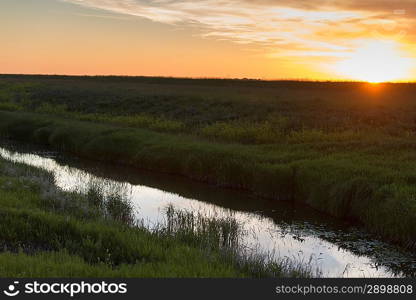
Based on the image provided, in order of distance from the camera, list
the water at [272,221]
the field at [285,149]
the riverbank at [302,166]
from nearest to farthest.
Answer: the water at [272,221]
the riverbank at [302,166]
the field at [285,149]

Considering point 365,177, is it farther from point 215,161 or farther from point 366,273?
point 215,161

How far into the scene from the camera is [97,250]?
9266mm

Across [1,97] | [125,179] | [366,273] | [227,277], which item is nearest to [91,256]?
[227,277]

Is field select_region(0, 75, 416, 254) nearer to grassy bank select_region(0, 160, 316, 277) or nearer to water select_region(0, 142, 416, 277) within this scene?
water select_region(0, 142, 416, 277)

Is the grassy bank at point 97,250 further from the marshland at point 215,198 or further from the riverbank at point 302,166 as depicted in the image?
the riverbank at point 302,166

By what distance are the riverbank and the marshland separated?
54 mm

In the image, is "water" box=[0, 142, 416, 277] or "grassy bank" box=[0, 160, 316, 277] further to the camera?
"water" box=[0, 142, 416, 277]

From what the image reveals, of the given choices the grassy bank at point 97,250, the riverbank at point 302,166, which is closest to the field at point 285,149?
the riverbank at point 302,166

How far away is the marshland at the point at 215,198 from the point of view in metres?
9.41

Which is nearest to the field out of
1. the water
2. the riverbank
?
the riverbank

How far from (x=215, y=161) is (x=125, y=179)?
16.1ft

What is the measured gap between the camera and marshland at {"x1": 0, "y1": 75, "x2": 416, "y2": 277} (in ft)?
30.9

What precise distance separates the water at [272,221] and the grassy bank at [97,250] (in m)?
2.32

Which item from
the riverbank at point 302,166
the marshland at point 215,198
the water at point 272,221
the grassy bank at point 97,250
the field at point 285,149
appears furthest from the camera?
the field at point 285,149
